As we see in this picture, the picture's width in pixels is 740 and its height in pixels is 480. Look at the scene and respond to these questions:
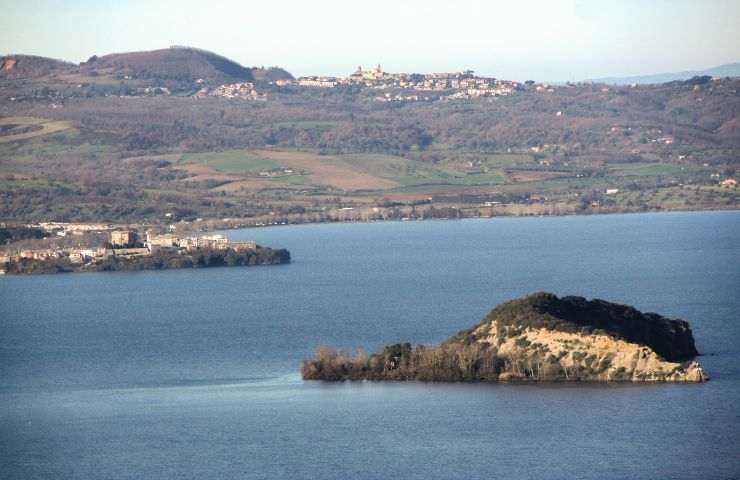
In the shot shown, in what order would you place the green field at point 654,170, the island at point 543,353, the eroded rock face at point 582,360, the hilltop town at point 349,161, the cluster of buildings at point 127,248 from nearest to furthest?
the eroded rock face at point 582,360 → the island at point 543,353 → the cluster of buildings at point 127,248 → the hilltop town at point 349,161 → the green field at point 654,170

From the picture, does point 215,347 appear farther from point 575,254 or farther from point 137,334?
point 575,254

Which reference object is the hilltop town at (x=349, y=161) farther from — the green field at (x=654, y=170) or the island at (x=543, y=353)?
the island at (x=543, y=353)

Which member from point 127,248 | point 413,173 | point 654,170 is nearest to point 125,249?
point 127,248

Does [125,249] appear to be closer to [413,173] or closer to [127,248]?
[127,248]

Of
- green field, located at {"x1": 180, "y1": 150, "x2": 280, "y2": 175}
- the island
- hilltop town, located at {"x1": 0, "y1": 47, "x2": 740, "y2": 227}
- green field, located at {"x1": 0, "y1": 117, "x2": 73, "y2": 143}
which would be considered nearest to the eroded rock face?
the island

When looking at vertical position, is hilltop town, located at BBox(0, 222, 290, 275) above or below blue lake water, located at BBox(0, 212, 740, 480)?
below

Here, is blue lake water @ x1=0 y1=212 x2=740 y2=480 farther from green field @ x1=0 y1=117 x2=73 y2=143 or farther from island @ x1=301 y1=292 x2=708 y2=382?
green field @ x1=0 y1=117 x2=73 y2=143

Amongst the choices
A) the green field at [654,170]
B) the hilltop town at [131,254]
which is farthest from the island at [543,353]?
the green field at [654,170]
